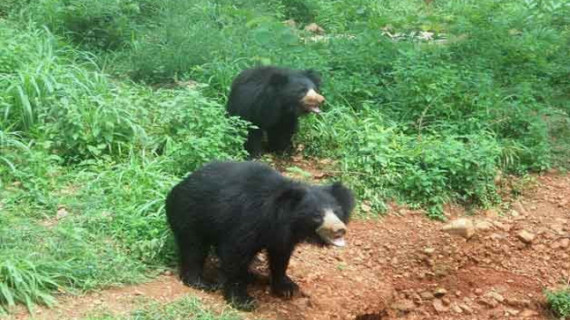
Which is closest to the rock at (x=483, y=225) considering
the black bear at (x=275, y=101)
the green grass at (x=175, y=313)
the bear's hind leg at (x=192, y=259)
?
the black bear at (x=275, y=101)

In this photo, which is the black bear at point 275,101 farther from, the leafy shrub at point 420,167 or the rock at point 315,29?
the rock at point 315,29

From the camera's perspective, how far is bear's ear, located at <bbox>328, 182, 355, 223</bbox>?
4.64m

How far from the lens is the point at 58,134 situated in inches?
244

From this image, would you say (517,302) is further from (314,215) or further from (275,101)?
(275,101)

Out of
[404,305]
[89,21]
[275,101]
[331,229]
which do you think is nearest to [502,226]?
[404,305]

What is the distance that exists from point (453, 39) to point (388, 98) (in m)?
2.19

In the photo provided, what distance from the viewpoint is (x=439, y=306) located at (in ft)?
18.3

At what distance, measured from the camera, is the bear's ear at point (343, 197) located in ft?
15.2

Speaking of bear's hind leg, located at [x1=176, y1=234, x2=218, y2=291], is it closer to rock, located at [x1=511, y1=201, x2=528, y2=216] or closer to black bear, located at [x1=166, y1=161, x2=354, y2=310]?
black bear, located at [x1=166, y1=161, x2=354, y2=310]

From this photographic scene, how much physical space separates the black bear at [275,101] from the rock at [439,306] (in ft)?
6.84

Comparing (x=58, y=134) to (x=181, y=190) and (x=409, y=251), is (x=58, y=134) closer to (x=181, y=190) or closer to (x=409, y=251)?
(x=181, y=190)

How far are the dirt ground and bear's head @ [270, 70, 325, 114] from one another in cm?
63

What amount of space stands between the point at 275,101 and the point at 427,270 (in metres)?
2.06

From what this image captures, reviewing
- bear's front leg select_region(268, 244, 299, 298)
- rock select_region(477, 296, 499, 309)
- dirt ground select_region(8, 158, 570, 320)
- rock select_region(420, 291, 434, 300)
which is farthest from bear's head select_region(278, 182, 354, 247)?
rock select_region(477, 296, 499, 309)
